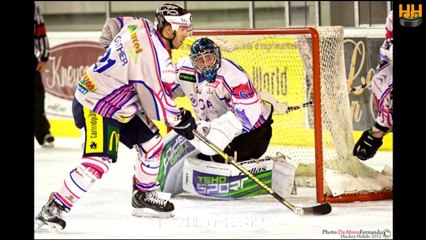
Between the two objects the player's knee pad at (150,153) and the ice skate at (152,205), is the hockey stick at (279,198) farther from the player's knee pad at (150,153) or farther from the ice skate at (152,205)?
the ice skate at (152,205)

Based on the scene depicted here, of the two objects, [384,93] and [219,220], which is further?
[384,93]

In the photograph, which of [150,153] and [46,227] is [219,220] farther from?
[46,227]

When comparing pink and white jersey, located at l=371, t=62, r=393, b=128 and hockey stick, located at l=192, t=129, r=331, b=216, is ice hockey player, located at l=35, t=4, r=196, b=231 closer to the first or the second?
hockey stick, located at l=192, t=129, r=331, b=216

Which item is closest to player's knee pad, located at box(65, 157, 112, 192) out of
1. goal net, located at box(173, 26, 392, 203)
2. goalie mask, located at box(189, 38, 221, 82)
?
goalie mask, located at box(189, 38, 221, 82)

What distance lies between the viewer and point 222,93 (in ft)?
14.4

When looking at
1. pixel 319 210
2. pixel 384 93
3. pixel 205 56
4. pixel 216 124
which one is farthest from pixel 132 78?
pixel 384 93

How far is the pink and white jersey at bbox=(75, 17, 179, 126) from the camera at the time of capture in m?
3.51

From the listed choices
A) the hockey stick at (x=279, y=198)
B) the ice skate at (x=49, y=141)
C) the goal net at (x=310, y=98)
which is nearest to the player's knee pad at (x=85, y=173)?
the hockey stick at (x=279, y=198)

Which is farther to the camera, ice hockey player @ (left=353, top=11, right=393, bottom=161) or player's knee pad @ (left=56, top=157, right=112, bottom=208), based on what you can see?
ice hockey player @ (left=353, top=11, right=393, bottom=161)

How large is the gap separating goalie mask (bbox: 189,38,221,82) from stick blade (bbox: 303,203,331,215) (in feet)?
2.16

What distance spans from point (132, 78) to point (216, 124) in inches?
30.5

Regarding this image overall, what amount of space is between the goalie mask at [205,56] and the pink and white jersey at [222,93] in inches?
6.2

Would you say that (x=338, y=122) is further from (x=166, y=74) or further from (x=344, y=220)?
(x=166, y=74)
